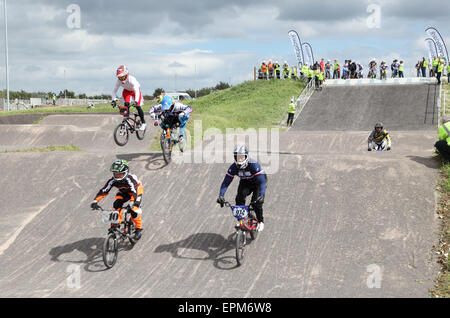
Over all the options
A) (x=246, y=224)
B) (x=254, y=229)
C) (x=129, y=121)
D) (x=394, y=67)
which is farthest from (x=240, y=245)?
(x=394, y=67)

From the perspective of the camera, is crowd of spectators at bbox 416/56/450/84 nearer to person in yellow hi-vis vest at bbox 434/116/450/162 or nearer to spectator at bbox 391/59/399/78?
spectator at bbox 391/59/399/78

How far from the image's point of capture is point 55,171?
1399cm

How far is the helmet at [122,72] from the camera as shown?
44.8 ft

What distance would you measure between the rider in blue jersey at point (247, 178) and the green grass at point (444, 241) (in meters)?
3.47

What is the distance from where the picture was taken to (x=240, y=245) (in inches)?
344

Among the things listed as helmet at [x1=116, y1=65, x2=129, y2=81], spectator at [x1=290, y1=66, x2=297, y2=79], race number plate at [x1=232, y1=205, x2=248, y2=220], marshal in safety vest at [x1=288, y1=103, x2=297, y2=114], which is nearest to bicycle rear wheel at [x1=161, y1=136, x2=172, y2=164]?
helmet at [x1=116, y1=65, x2=129, y2=81]

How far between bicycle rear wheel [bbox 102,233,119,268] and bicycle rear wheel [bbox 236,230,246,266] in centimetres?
249

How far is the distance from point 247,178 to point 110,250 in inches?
123

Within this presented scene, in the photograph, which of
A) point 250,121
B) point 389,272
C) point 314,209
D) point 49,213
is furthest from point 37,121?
point 389,272

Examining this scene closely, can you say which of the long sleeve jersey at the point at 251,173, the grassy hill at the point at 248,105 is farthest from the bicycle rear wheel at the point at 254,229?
the grassy hill at the point at 248,105

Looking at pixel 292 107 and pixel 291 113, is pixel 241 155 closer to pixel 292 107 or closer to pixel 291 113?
pixel 292 107

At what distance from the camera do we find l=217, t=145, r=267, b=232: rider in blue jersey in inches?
355

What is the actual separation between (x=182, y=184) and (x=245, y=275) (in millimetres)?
4852
